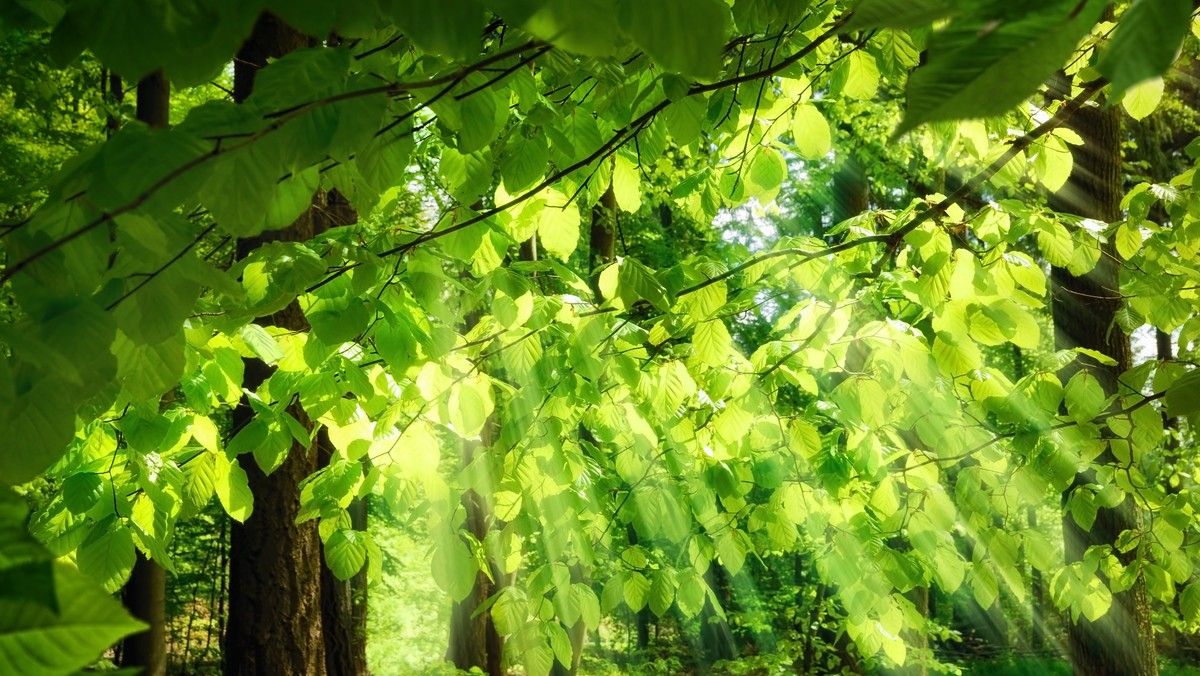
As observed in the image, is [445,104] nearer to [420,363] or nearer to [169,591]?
[420,363]

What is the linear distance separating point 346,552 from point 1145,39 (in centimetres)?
234

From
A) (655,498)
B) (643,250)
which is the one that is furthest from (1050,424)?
(643,250)

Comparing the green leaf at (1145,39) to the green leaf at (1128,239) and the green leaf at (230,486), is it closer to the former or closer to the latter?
the green leaf at (230,486)

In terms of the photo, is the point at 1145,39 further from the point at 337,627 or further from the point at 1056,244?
the point at 337,627

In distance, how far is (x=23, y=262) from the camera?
915mm

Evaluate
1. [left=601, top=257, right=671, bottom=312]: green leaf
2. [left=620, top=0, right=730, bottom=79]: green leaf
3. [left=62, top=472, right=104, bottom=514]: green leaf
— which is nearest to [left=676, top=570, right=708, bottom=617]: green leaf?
[left=601, top=257, right=671, bottom=312]: green leaf

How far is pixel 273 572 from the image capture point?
4074 millimetres

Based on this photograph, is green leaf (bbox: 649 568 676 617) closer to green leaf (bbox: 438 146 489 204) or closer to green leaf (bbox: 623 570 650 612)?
green leaf (bbox: 623 570 650 612)

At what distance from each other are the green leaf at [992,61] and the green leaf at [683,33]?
1.01ft

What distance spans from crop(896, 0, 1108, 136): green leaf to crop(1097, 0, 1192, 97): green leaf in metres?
0.03

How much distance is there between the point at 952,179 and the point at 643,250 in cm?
546

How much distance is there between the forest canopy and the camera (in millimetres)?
791

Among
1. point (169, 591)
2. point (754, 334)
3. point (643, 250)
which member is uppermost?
point (643, 250)

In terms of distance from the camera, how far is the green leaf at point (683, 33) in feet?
2.73
